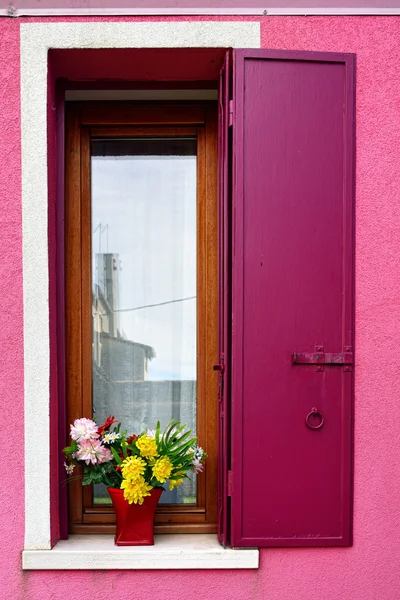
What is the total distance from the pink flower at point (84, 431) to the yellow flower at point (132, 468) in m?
0.21

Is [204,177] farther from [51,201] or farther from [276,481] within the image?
[276,481]

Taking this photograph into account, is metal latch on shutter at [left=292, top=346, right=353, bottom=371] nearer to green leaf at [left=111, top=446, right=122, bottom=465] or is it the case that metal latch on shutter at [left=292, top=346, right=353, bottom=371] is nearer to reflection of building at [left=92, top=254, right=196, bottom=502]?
reflection of building at [left=92, top=254, right=196, bottom=502]

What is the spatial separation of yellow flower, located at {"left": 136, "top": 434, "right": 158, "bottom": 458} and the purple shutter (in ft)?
1.15

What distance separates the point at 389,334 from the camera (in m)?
3.26

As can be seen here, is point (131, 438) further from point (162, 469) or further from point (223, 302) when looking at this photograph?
point (223, 302)

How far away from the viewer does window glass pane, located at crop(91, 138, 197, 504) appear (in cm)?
363

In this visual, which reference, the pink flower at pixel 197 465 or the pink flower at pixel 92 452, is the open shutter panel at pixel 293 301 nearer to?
the pink flower at pixel 197 465

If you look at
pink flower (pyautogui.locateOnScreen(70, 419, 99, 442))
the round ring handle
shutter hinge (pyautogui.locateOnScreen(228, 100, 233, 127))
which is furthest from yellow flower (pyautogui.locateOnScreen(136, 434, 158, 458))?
shutter hinge (pyautogui.locateOnScreen(228, 100, 233, 127))

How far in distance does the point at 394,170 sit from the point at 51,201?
→ 1701mm

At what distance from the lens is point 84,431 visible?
128 inches

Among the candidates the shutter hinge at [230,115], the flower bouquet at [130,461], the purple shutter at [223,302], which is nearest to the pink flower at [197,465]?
the flower bouquet at [130,461]

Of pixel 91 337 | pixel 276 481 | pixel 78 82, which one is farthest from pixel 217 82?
pixel 276 481

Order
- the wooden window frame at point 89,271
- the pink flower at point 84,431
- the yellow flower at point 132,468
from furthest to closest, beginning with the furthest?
the wooden window frame at point 89,271 < the pink flower at point 84,431 < the yellow flower at point 132,468

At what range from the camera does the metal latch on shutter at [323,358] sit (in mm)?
3213
